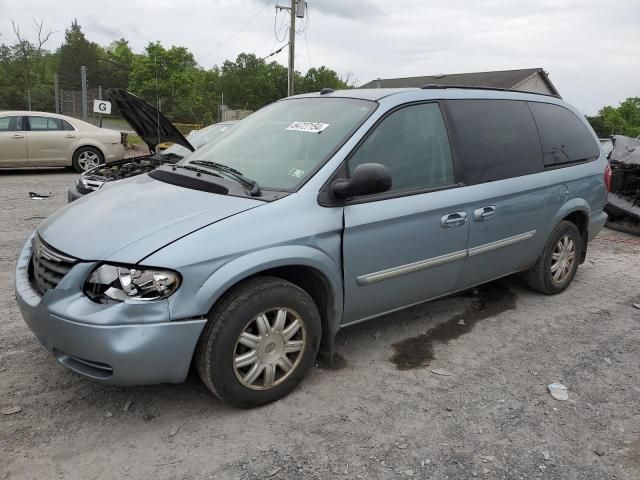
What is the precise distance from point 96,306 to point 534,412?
8.10 ft

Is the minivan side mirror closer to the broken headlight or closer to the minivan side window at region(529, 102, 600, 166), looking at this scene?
the broken headlight

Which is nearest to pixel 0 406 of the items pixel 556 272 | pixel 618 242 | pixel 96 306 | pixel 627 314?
pixel 96 306

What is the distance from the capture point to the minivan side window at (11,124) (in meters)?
11.5

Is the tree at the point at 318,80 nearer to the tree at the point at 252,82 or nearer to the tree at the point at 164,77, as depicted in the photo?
the tree at the point at 252,82

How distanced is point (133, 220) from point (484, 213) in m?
2.42

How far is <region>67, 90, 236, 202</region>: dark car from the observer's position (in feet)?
21.1

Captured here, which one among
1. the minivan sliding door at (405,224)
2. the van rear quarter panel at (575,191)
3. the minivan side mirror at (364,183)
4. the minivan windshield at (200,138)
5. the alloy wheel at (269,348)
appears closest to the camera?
the alloy wheel at (269,348)

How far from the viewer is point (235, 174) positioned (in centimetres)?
335

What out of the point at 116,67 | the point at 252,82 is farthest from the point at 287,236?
the point at 252,82

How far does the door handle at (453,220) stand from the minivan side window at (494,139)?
0.87 ft

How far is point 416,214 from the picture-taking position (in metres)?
3.45

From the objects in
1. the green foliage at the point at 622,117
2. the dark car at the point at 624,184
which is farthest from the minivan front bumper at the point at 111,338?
the green foliage at the point at 622,117

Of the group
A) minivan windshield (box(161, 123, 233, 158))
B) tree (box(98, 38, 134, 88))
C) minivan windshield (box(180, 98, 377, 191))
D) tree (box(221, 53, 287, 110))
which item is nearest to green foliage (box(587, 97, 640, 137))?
tree (box(221, 53, 287, 110))

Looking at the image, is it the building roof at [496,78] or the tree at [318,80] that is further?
the tree at [318,80]
